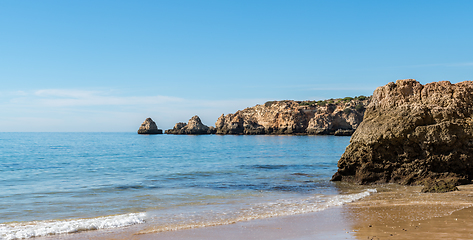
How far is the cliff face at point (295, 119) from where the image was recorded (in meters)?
91.7

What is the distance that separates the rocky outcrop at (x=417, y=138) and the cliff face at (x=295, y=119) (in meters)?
74.2

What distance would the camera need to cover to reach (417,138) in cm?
1219

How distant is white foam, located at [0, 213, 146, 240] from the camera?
23.7 ft

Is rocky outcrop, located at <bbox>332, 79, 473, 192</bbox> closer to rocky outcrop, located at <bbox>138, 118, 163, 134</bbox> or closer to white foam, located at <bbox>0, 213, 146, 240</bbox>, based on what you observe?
white foam, located at <bbox>0, 213, 146, 240</bbox>

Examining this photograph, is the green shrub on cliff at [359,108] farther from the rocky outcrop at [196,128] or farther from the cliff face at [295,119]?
the rocky outcrop at [196,128]

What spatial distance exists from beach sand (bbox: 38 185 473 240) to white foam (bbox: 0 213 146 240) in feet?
1.31

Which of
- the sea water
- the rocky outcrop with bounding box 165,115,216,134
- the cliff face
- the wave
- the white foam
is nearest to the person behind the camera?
the white foam

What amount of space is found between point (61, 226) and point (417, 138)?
11467 mm

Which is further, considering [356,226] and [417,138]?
[417,138]

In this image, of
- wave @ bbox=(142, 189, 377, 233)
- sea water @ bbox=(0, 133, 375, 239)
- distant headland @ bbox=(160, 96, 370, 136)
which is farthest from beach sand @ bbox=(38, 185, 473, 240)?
distant headland @ bbox=(160, 96, 370, 136)

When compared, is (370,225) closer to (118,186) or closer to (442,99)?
(442,99)

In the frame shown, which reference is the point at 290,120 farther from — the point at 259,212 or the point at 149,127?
the point at 259,212

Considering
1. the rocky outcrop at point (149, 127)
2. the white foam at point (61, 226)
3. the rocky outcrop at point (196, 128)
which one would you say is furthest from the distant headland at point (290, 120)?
the white foam at point (61, 226)

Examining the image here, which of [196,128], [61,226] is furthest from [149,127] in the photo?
[61,226]
